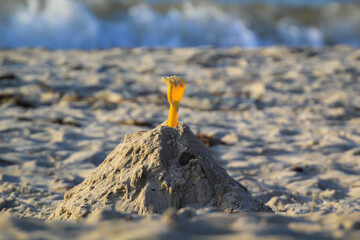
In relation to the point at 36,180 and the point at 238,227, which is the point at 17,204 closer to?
the point at 36,180

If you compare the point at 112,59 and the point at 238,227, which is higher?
the point at 112,59

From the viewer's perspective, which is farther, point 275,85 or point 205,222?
point 275,85

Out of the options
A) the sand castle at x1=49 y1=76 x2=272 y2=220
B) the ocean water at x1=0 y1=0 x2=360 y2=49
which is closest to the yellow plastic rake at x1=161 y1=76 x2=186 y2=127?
the sand castle at x1=49 y1=76 x2=272 y2=220

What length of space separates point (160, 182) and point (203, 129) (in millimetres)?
2792

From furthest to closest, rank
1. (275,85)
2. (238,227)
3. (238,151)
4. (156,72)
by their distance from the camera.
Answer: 1. (156,72)
2. (275,85)
3. (238,151)
4. (238,227)

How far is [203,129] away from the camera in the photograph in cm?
470

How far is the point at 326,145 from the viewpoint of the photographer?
4340 mm

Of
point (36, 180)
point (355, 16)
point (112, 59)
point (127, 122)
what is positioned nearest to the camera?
point (36, 180)

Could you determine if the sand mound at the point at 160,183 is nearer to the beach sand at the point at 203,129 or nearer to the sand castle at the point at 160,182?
the sand castle at the point at 160,182

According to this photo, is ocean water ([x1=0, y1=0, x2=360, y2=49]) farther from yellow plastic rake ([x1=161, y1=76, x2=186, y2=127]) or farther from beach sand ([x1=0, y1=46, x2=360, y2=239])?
yellow plastic rake ([x1=161, y1=76, x2=186, y2=127])

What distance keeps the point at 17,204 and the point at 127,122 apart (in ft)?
7.38

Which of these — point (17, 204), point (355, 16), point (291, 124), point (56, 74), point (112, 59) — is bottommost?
point (17, 204)

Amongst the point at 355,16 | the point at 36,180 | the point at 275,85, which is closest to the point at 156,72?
the point at 275,85

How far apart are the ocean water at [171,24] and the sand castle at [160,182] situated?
998cm
